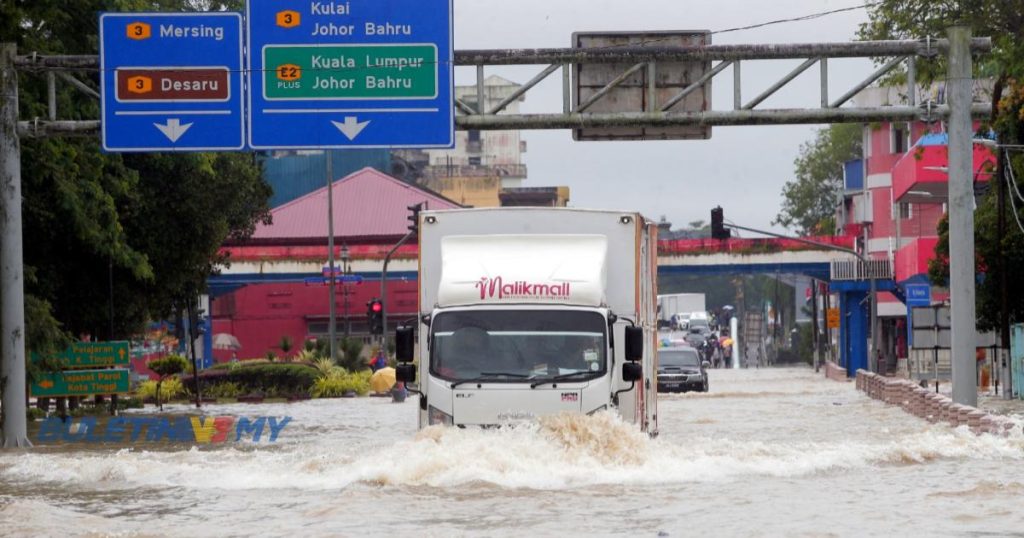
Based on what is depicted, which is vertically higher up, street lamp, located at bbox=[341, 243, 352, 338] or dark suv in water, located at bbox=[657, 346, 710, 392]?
street lamp, located at bbox=[341, 243, 352, 338]

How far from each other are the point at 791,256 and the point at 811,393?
31.2 meters

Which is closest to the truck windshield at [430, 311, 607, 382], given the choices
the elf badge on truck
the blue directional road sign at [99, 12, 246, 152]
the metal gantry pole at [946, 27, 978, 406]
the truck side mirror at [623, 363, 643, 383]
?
the elf badge on truck

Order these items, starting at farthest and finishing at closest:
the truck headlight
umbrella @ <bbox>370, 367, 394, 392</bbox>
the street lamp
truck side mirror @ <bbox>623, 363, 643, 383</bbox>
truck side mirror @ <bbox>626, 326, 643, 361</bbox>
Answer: the street lamp < umbrella @ <bbox>370, 367, 394, 392</bbox> < the truck headlight < truck side mirror @ <bbox>623, 363, 643, 383</bbox> < truck side mirror @ <bbox>626, 326, 643, 361</bbox>

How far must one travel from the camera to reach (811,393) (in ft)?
164

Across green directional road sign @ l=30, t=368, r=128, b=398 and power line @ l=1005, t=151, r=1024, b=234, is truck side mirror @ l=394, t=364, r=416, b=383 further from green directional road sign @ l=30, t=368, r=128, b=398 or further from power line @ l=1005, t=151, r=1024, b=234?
power line @ l=1005, t=151, r=1024, b=234

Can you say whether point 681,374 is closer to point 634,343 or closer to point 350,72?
point 350,72

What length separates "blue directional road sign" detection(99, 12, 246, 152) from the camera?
25453mm

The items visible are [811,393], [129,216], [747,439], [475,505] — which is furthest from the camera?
[811,393]

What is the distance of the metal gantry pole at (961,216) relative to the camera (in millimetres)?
25734

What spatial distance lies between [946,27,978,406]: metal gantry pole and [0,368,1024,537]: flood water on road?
137 centimetres

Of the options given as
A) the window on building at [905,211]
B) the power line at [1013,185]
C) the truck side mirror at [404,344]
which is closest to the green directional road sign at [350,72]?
the truck side mirror at [404,344]

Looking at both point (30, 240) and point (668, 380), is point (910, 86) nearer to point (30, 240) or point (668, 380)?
point (30, 240)

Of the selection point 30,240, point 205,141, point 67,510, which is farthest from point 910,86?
point 30,240

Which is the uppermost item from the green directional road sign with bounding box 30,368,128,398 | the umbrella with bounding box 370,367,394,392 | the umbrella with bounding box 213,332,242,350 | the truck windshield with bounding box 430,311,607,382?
the truck windshield with bounding box 430,311,607,382
